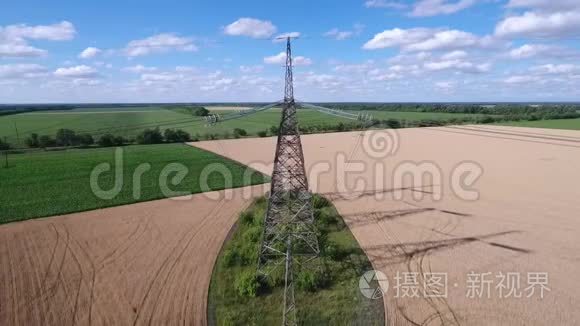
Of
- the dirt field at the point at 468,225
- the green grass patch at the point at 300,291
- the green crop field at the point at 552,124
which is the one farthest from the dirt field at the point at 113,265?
the green crop field at the point at 552,124

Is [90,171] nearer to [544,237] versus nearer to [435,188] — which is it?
[435,188]

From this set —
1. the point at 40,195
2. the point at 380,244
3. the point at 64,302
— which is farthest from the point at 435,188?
the point at 40,195

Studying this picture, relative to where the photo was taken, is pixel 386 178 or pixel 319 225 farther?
pixel 386 178

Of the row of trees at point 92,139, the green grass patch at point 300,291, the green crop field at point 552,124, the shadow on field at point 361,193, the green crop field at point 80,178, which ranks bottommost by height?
the green grass patch at point 300,291

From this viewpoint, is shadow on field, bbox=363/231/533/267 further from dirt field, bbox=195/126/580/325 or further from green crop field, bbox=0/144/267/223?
green crop field, bbox=0/144/267/223

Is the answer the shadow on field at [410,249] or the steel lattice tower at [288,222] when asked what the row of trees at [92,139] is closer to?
the steel lattice tower at [288,222]

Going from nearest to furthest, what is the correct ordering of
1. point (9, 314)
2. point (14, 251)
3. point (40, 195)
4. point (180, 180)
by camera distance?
point (9, 314), point (14, 251), point (40, 195), point (180, 180)
